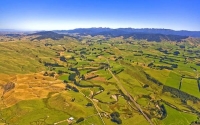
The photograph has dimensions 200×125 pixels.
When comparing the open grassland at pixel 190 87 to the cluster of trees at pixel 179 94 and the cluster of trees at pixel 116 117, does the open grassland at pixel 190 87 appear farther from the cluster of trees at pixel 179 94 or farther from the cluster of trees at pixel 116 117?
the cluster of trees at pixel 116 117

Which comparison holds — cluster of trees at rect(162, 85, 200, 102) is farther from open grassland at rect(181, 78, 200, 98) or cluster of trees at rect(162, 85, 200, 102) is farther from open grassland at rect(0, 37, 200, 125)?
open grassland at rect(181, 78, 200, 98)

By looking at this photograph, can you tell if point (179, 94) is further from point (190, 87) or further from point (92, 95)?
point (92, 95)

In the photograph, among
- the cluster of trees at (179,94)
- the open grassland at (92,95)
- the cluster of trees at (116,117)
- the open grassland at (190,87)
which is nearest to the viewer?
the cluster of trees at (116,117)

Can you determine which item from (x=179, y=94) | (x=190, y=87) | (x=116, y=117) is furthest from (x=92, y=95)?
(x=190, y=87)

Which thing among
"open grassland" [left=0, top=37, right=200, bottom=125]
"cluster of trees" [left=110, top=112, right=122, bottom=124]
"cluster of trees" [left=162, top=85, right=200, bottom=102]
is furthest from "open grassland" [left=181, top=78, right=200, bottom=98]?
"cluster of trees" [left=110, top=112, right=122, bottom=124]

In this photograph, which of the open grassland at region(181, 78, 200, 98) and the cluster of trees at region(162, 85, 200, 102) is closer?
the cluster of trees at region(162, 85, 200, 102)

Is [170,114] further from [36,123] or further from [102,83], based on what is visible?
[36,123]

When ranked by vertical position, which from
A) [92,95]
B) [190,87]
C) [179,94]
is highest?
[190,87]

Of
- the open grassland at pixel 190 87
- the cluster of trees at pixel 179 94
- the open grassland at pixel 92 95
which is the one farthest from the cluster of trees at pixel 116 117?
the open grassland at pixel 190 87

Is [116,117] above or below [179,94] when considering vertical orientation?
above

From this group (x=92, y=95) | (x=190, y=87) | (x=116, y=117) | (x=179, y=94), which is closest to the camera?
(x=116, y=117)

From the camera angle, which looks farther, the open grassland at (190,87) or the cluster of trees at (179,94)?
the open grassland at (190,87)

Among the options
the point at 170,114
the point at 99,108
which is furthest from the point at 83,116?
the point at 170,114
